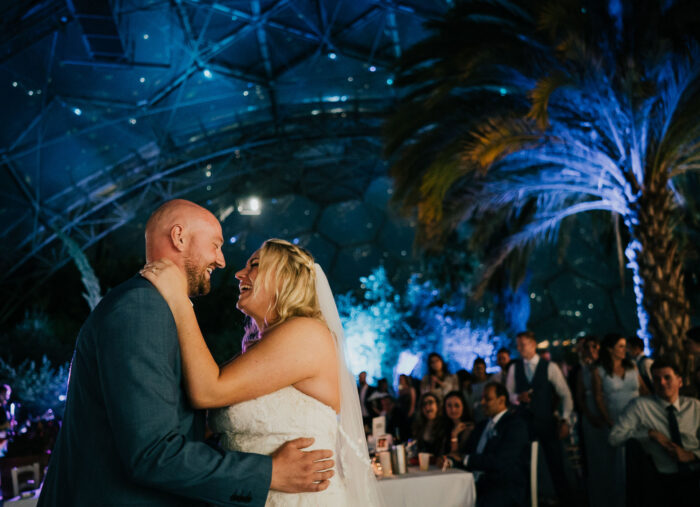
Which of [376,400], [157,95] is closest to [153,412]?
[376,400]

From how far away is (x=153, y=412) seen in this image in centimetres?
158

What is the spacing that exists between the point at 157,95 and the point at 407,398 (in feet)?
27.3

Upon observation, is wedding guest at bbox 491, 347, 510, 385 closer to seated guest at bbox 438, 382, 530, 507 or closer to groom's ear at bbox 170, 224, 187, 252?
seated guest at bbox 438, 382, 530, 507

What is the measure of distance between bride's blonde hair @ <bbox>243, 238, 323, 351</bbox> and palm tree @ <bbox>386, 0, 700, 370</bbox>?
3.98 meters

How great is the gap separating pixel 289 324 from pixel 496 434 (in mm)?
3031

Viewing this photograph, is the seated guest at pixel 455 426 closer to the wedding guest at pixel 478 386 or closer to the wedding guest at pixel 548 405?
the wedding guest at pixel 548 405

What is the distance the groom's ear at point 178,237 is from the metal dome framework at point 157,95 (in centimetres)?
992

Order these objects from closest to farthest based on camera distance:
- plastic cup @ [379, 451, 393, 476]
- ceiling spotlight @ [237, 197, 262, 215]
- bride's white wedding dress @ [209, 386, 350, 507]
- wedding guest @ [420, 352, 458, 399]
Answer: bride's white wedding dress @ [209, 386, 350, 507] < plastic cup @ [379, 451, 393, 476] < wedding guest @ [420, 352, 458, 399] < ceiling spotlight @ [237, 197, 262, 215]

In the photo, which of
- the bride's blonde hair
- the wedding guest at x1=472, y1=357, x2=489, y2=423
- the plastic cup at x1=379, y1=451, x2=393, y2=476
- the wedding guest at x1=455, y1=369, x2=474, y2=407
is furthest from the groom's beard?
the wedding guest at x1=455, y1=369, x2=474, y2=407

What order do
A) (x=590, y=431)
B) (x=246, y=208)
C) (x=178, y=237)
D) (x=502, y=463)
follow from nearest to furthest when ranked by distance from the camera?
(x=178, y=237) → (x=502, y=463) → (x=590, y=431) → (x=246, y=208)

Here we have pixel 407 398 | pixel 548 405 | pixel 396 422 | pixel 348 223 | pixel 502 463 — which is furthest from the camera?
pixel 348 223

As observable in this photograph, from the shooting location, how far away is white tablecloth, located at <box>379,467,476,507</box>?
4.03 meters

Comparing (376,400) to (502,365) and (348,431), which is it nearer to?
(502,365)

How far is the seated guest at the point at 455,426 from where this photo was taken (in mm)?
5449
